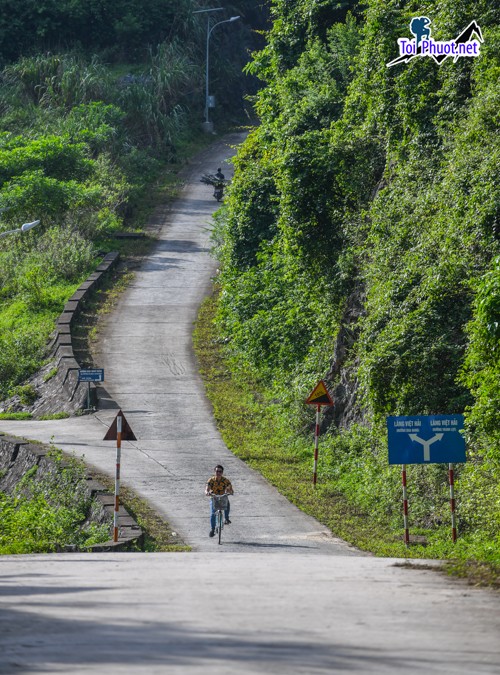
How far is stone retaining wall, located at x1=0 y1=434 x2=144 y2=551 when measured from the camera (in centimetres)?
1886

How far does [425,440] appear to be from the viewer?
17875mm

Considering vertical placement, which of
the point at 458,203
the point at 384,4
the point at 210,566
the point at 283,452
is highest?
the point at 384,4

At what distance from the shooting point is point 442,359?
2061 cm

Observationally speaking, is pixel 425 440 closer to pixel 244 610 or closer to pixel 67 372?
pixel 244 610

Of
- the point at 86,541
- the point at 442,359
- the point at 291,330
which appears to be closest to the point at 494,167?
the point at 442,359

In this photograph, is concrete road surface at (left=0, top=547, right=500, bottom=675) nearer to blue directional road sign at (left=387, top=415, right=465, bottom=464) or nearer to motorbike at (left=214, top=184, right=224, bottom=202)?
blue directional road sign at (left=387, top=415, right=465, bottom=464)

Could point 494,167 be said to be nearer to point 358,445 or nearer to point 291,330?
point 358,445

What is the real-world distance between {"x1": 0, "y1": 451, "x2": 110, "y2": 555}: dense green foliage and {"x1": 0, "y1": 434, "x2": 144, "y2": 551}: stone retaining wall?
18cm

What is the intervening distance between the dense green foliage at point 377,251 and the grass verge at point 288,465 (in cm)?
33

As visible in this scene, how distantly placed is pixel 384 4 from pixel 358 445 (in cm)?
930

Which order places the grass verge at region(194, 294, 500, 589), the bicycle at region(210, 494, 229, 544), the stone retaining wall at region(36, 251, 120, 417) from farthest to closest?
the stone retaining wall at region(36, 251, 120, 417) → the bicycle at region(210, 494, 229, 544) → the grass verge at region(194, 294, 500, 589)

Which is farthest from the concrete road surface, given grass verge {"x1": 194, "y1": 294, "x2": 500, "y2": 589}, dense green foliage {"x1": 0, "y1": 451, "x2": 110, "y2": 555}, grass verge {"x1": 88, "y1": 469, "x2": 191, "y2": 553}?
dense green foliage {"x1": 0, "y1": 451, "x2": 110, "y2": 555}

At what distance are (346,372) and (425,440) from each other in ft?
30.2

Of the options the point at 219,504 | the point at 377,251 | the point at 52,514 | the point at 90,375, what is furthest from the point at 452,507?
the point at 90,375
